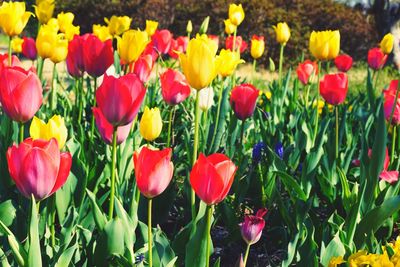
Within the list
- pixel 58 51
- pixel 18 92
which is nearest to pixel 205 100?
pixel 58 51

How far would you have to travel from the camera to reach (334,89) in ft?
9.20

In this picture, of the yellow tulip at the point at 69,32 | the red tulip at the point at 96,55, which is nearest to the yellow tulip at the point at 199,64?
the red tulip at the point at 96,55

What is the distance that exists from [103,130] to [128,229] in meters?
0.34

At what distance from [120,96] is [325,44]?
189 cm

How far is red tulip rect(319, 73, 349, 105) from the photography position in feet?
9.17

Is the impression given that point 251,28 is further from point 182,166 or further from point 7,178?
point 7,178

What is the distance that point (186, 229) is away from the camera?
73.9 inches

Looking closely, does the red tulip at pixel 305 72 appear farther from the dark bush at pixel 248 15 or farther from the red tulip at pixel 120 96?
the dark bush at pixel 248 15

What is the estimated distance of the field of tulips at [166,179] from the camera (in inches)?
57.9

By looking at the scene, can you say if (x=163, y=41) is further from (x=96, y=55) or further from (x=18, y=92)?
(x=18, y=92)

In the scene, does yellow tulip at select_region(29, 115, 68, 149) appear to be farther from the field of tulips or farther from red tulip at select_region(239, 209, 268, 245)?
red tulip at select_region(239, 209, 268, 245)

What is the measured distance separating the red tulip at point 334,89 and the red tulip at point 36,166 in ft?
5.50

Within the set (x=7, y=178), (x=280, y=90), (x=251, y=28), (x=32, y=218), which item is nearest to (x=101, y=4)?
(x=251, y=28)

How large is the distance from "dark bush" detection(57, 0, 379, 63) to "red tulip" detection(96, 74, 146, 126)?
9.89 metres
